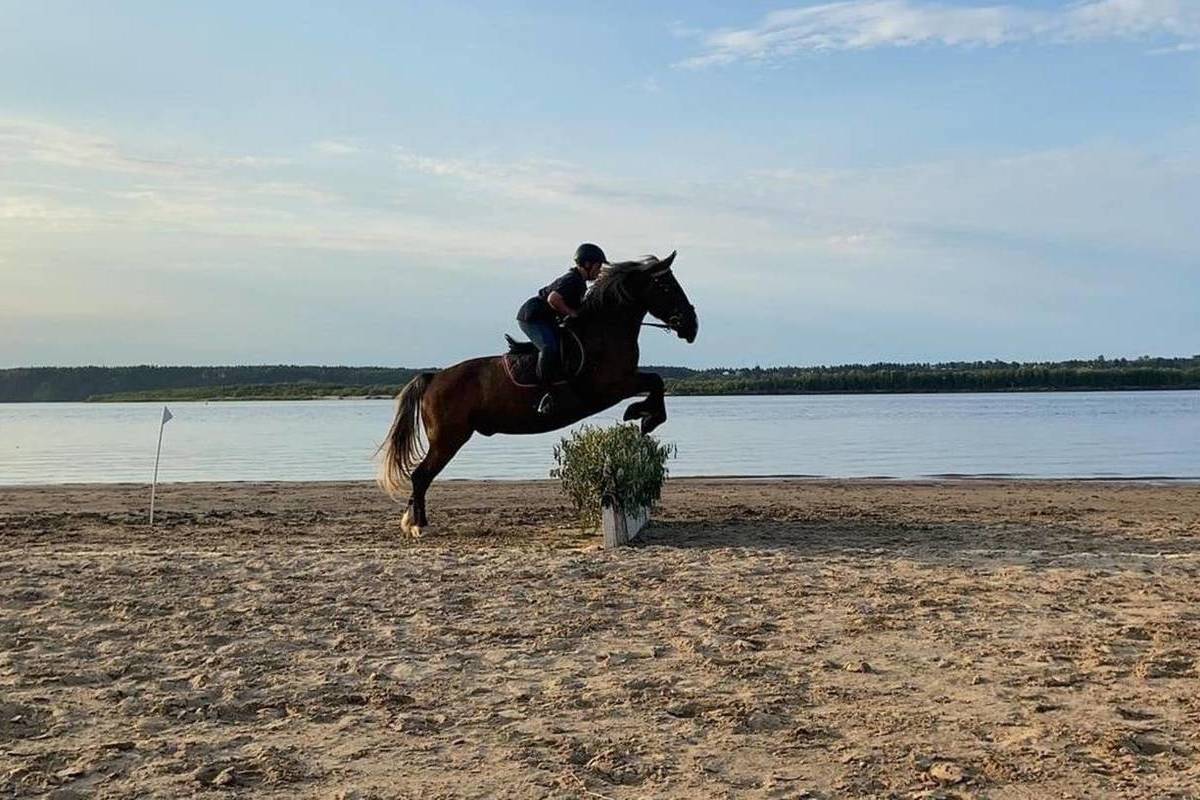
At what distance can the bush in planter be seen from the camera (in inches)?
395

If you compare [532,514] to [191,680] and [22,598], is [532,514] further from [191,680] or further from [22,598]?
[191,680]

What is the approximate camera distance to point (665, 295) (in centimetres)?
985

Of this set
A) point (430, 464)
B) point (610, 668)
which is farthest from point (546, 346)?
point (610, 668)

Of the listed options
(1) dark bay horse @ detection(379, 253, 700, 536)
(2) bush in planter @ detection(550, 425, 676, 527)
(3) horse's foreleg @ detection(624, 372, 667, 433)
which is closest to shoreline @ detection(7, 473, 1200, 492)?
(1) dark bay horse @ detection(379, 253, 700, 536)

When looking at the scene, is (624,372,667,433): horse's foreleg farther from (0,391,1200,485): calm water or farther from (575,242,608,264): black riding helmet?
(0,391,1200,485): calm water

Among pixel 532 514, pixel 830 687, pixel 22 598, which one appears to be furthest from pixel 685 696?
pixel 532 514

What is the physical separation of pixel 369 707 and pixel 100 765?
3.54 ft

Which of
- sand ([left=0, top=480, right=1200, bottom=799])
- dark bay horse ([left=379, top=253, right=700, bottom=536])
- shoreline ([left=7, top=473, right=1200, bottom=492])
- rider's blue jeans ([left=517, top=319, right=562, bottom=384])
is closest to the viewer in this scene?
sand ([left=0, top=480, right=1200, bottom=799])

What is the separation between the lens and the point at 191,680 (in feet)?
17.9

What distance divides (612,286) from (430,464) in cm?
263

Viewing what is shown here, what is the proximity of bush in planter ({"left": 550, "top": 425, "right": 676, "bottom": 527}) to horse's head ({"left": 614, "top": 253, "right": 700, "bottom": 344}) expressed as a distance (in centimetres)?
113

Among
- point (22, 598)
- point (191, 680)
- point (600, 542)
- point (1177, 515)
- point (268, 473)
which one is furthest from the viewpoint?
point (268, 473)

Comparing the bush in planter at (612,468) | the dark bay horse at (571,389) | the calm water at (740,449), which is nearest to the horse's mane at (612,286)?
the dark bay horse at (571,389)

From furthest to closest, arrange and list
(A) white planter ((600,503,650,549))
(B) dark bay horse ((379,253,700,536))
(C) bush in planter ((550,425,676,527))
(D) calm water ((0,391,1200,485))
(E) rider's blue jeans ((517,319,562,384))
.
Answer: (D) calm water ((0,391,1200,485)) → (E) rider's blue jeans ((517,319,562,384)) → (C) bush in planter ((550,425,676,527)) → (B) dark bay horse ((379,253,700,536)) → (A) white planter ((600,503,650,549))
